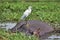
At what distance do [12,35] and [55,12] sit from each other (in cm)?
601

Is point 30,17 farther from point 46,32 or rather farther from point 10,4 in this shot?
point 46,32

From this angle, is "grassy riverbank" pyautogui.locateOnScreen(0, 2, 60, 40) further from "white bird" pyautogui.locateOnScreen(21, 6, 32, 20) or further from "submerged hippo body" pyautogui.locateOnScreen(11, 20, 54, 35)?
"submerged hippo body" pyautogui.locateOnScreen(11, 20, 54, 35)

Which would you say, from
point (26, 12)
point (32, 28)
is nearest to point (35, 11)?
point (26, 12)

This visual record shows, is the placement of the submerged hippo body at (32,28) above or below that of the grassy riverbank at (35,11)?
above

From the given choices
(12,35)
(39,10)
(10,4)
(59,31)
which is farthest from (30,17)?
(12,35)

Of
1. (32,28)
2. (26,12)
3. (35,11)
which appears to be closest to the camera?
(32,28)

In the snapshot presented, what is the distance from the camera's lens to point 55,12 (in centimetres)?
1555

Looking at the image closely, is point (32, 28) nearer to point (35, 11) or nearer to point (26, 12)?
point (26, 12)

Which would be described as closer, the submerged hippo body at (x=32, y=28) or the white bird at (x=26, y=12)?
the submerged hippo body at (x=32, y=28)

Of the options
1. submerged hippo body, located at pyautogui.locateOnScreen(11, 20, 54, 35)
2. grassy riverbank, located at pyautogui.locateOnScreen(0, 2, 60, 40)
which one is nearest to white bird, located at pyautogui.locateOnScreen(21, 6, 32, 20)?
grassy riverbank, located at pyautogui.locateOnScreen(0, 2, 60, 40)

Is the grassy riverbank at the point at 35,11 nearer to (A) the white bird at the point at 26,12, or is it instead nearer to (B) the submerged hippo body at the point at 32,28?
(A) the white bird at the point at 26,12

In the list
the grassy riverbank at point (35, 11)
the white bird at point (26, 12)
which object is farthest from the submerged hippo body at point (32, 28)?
the white bird at point (26, 12)

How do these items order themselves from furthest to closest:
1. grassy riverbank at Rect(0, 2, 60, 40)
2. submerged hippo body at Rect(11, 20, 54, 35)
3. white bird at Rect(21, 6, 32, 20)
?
grassy riverbank at Rect(0, 2, 60, 40), white bird at Rect(21, 6, 32, 20), submerged hippo body at Rect(11, 20, 54, 35)

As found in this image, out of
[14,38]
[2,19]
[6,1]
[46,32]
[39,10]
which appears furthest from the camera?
[6,1]
